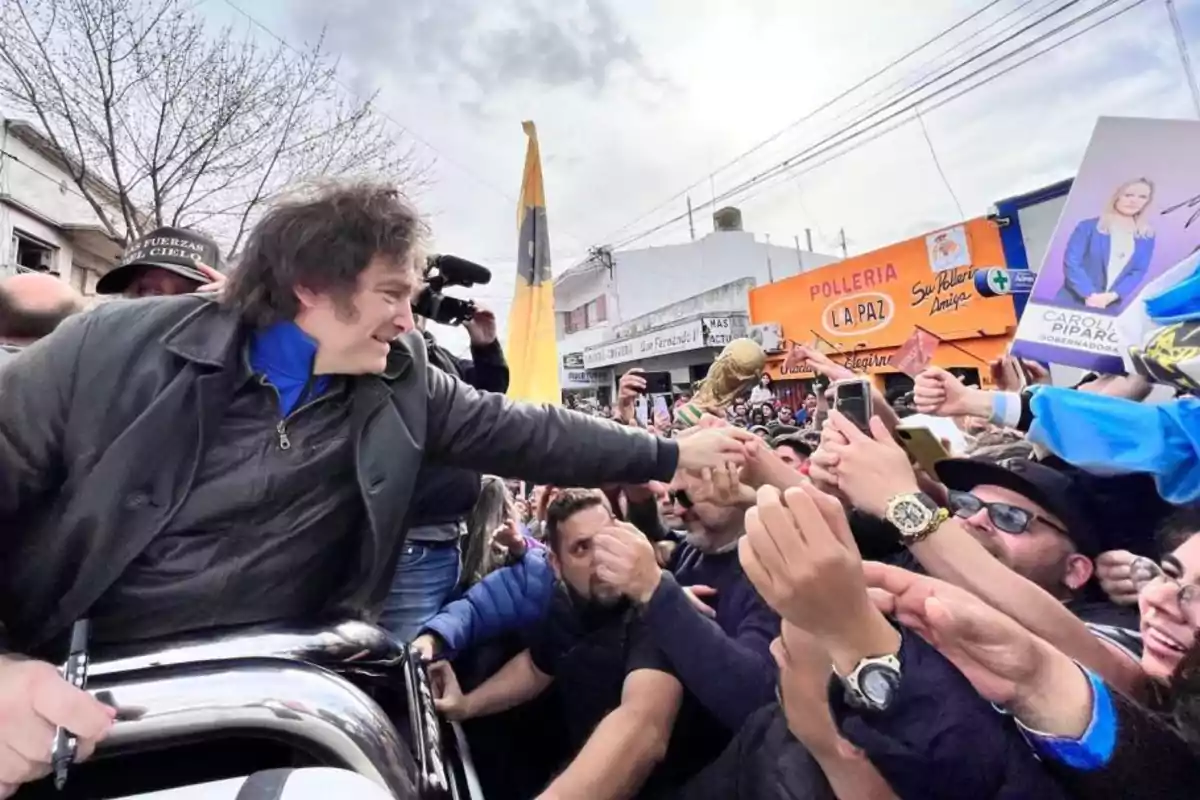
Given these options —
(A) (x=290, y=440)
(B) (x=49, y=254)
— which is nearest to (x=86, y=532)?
(A) (x=290, y=440)

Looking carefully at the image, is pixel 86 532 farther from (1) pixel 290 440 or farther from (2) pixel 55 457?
(1) pixel 290 440

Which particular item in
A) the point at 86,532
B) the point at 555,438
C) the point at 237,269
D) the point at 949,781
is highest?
the point at 237,269

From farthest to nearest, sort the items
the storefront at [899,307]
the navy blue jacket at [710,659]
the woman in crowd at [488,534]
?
the storefront at [899,307] → the woman in crowd at [488,534] → the navy blue jacket at [710,659]

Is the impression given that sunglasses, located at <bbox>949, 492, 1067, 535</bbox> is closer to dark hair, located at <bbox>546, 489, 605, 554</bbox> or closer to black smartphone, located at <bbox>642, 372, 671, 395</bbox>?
dark hair, located at <bbox>546, 489, 605, 554</bbox>

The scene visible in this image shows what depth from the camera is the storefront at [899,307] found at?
36.7 ft

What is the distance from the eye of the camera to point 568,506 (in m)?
2.45

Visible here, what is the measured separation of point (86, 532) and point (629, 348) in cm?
2325

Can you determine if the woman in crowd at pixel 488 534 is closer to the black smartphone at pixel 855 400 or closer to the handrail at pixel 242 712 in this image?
the black smartphone at pixel 855 400

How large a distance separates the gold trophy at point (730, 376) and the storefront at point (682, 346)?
13649mm

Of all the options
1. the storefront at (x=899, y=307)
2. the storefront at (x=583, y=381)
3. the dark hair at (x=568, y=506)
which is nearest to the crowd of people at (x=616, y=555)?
the dark hair at (x=568, y=506)

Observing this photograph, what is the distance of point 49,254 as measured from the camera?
11672mm

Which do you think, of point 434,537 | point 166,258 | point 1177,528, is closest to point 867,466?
point 1177,528

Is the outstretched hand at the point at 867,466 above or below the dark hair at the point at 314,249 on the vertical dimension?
below

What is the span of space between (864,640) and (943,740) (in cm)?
21
